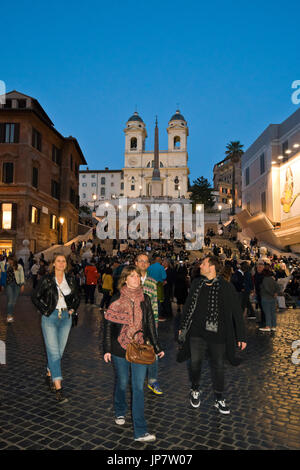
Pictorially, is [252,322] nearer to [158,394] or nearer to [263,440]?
[158,394]

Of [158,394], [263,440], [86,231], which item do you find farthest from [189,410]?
[86,231]

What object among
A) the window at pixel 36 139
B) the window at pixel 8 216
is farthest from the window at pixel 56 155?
the window at pixel 8 216

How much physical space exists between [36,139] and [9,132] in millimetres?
2507

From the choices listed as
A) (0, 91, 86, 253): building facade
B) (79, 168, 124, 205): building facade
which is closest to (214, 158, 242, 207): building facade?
(79, 168, 124, 205): building facade

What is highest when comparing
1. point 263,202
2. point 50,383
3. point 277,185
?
point 277,185

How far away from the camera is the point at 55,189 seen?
37.9 m

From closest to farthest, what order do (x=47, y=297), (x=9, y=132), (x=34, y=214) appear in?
(x=47, y=297), (x=9, y=132), (x=34, y=214)

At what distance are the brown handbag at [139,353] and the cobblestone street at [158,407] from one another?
856 mm

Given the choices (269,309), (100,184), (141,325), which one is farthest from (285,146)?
(100,184)

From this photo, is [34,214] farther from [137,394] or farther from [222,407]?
[137,394]

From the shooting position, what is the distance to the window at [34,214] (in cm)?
3155

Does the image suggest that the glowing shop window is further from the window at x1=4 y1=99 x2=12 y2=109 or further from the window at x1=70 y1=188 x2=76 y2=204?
the window at x1=70 y1=188 x2=76 y2=204
